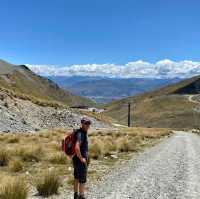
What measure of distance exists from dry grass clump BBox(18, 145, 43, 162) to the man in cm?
840

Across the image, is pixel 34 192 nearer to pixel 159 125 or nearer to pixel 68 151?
pixel 68 151

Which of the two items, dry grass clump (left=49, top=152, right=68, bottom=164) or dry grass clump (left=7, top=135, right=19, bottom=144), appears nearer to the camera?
dry grass clump (left=49, top=152, right=68, bottom=164)

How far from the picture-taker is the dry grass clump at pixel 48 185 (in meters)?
12.2

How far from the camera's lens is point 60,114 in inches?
2464

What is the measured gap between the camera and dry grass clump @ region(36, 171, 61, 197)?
1223 centimetres

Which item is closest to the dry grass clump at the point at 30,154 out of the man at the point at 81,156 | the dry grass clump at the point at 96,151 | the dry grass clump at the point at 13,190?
the dry grass clump at the point at 96,151

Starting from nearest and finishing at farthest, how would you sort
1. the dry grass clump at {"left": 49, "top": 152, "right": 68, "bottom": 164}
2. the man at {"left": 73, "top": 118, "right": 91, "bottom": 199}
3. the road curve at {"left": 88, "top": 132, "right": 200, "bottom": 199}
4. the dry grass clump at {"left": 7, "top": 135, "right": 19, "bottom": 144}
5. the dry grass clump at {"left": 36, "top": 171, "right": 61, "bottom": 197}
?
1. the man at {"left": 73, "top": 118, "right": 91, "bottom": 199}
2. the dry grass clump at {"left": 36, "top": 171, "right": 61, "bottom": 197}
3. the road curve at {"left": 88, "top": 132, "right": 200, "bottom": 199}
4. the dry grass clump at {"left": 49, "top": 152, "right": 68, "bottom": 164}
5. the dry grass clump at {"left": 7, "top": 135, "right": 19, "bottom": 144}

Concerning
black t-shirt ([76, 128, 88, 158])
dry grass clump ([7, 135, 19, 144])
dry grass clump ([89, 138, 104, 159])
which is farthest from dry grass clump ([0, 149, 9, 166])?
dry grass clump ([7, 135, 19, 144])

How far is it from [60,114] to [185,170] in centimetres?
4515

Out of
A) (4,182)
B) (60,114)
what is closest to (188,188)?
(4,182)

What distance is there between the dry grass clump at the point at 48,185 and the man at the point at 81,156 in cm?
126

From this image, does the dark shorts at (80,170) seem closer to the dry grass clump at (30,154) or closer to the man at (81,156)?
the man at (81,156)

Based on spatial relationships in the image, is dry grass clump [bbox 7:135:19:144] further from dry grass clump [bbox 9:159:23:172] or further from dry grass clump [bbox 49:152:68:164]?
dry grass clump [bbox 9:159:23:172]

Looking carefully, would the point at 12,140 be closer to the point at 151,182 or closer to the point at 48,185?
the point at 151,182
